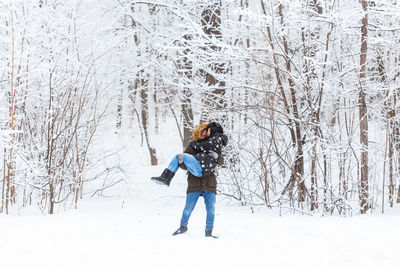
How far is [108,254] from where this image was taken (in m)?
4.04

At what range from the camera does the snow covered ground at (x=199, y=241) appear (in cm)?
375

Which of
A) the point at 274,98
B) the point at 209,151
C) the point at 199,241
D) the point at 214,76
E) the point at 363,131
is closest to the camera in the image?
the point at 199,241

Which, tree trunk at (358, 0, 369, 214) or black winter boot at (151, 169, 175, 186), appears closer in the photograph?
black winter boot at (151, 169, 175, 186)

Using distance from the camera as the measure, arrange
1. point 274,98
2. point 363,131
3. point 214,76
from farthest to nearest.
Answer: point 214,76, point 274,98, point 363,131

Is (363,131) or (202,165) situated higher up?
(363,131)

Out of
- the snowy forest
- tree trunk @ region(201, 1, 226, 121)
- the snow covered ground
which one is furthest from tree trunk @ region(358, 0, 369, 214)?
tree trunk @ region(201, 1, 226, 121)

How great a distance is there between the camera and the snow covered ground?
375 cm

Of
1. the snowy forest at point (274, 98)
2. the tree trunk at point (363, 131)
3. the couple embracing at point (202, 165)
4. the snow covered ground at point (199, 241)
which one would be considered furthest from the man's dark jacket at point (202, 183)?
the tree trunk at point (363, 131)

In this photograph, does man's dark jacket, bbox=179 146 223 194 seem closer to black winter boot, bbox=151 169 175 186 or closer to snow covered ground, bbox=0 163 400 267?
black winter boot, bbox=151 169 175 186

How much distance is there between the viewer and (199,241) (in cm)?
459

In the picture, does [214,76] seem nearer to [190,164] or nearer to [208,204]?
[190,164]

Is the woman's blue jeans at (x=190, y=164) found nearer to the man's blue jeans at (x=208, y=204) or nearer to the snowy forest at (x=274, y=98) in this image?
the man's blue jeans at (x=208, y=204)

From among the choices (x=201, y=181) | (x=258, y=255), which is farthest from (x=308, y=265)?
(x=201, y=181)

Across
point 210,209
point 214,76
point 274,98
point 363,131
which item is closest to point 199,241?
point 210,209
